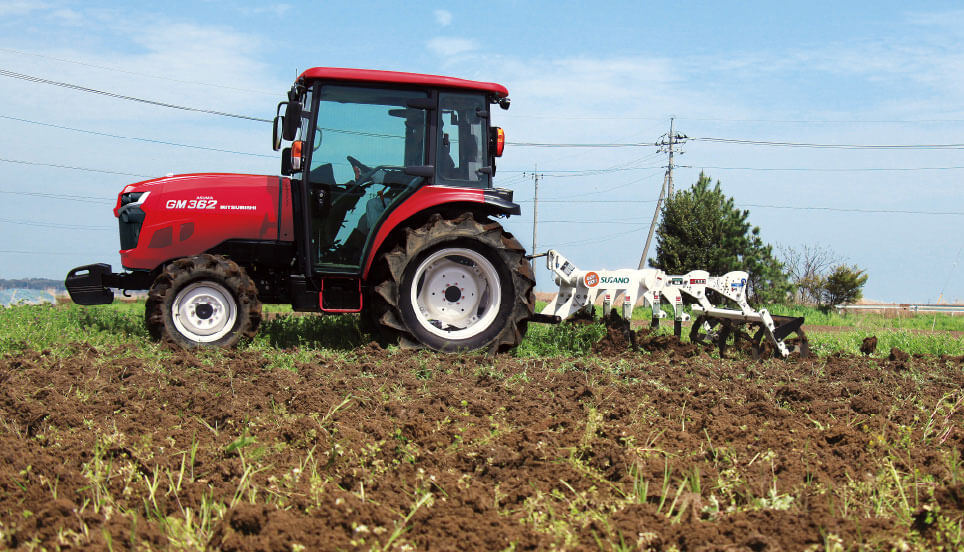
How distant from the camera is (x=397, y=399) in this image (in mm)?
4695

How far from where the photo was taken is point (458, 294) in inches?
283

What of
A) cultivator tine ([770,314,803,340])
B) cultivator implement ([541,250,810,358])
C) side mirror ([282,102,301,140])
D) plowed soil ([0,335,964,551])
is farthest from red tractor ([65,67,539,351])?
cultivator tine ([770,314,803,340])

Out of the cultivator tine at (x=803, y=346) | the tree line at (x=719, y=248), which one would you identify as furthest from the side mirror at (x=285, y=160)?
the tree line at (x=719, y=248)

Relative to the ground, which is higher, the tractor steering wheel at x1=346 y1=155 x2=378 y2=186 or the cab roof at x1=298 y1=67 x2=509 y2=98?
the cab roof at x1=298 y1=67 x2=509 y2=98

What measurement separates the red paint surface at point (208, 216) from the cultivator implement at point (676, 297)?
2675 millimetres

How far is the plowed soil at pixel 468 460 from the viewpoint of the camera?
106 inches

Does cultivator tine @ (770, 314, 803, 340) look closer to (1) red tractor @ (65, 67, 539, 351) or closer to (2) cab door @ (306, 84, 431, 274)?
(1) red tractor @ (65, 67, 539, 351)

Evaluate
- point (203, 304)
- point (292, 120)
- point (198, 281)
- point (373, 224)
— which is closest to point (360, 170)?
point (373, 224)

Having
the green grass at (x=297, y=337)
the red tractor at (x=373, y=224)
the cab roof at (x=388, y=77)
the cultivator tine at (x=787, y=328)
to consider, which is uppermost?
the cab roof at (x=388, y=77)

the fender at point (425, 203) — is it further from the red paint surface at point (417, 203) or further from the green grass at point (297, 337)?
the green grass at point (297, 337)

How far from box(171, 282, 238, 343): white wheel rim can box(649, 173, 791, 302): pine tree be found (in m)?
26.4

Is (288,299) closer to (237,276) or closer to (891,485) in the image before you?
(237,276)

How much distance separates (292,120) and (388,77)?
967mm

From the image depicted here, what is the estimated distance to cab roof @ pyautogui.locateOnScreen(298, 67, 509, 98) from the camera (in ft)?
22.4
